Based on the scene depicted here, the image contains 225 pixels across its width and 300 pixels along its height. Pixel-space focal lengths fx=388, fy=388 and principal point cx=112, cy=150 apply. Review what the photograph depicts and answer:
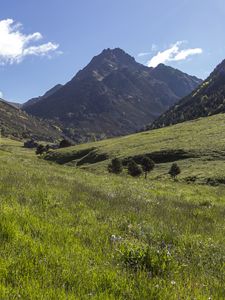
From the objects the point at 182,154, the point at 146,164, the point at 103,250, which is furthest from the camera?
the point at 182,154

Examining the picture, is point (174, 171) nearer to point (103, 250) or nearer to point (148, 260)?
point (103, 250)

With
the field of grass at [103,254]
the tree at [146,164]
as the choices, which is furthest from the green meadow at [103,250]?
the tree at [146,164]

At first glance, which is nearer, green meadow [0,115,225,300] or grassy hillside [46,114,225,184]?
green meadow [0,115,225,300]

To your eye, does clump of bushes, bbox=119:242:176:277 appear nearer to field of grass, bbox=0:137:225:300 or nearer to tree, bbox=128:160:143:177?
field of grass, bbox=0:137:225:300

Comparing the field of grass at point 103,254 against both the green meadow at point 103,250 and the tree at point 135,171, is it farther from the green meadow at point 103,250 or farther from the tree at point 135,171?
the tree at point 135,171

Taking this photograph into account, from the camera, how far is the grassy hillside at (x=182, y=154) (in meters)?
63.1

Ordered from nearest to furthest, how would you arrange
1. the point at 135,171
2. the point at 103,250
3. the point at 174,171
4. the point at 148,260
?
the point at 148,260 → the point at 103,250 → the point at 174,171 → the point at 135,171

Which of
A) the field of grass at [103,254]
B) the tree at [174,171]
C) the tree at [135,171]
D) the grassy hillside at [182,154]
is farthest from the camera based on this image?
the tree at [135,171]

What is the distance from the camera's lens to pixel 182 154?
267 ft

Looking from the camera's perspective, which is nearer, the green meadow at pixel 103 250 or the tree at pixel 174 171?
the green meadow at pixel 103 250

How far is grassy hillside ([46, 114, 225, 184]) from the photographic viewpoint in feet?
207

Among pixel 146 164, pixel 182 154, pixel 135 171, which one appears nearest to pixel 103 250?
pixel 135 171

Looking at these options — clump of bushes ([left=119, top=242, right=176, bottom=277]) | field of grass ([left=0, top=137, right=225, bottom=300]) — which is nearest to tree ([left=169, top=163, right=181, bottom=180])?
field of grass ([left=0, top=137, right=225, bottom=300])

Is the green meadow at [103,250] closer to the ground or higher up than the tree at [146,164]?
higher up
